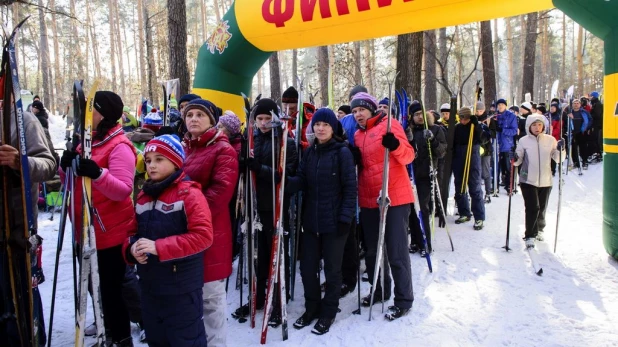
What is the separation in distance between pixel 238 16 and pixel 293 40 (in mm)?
980

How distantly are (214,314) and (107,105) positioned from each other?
1500 mm

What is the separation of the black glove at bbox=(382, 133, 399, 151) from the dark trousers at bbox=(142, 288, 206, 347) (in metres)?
1.76

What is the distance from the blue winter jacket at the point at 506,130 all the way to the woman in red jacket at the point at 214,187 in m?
7.07

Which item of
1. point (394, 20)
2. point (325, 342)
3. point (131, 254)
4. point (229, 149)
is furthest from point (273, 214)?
point (394, 20)

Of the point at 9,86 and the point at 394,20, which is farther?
the point at 394,20

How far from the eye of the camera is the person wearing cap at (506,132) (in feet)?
26.6

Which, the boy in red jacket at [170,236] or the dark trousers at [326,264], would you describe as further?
the dark trousers at [326,264]

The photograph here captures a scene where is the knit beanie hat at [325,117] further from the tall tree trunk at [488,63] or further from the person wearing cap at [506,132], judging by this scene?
the tall tree trunk at [488,63]

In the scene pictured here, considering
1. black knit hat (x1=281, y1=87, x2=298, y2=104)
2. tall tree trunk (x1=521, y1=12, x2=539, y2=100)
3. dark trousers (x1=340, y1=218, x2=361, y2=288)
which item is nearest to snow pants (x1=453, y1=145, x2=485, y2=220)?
dark trousers (x1=340, y1=218, x2=361, y2=288)

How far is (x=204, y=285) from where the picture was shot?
2.54 meters

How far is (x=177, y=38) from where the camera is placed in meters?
8.00

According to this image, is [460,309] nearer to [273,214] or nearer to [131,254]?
[273,214]

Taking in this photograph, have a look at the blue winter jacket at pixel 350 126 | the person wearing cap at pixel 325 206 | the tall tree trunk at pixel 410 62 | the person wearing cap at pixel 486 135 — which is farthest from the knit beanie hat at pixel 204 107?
the tall tree trunk at pixel 410 62

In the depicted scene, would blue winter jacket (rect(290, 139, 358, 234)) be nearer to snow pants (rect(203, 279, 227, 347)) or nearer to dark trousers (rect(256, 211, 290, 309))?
dark trousers (rect(256, 211, 290, 309))
